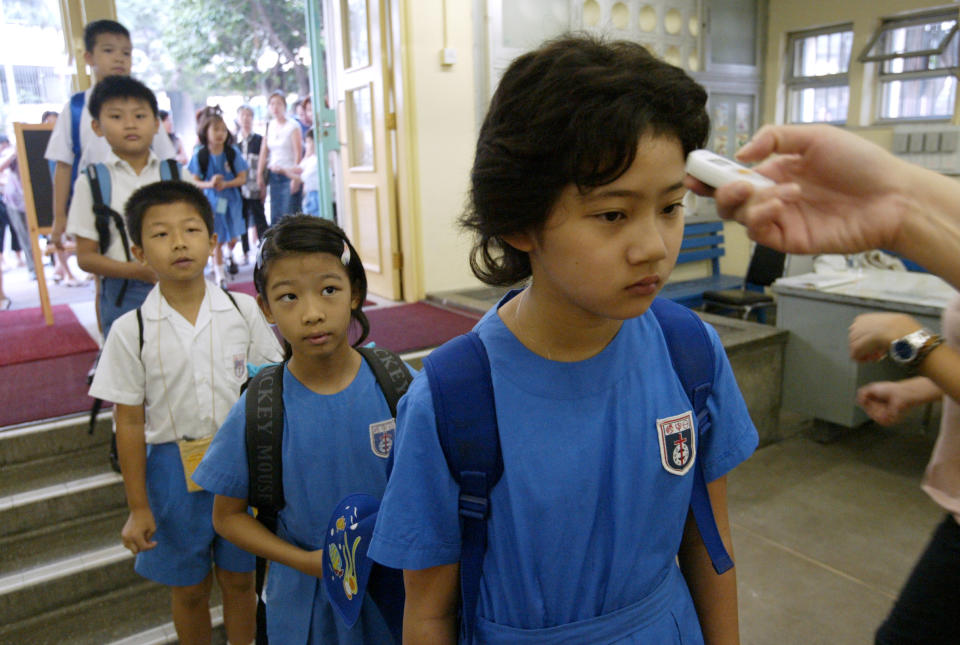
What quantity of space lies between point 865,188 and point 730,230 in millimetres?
7122

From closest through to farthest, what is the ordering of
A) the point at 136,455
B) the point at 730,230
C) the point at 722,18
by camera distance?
1. the point at 136,455
2. the point at 722,18
3. the point at 730,230

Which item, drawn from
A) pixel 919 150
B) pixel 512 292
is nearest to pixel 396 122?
pixel 512 292

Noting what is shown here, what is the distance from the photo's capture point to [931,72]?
6.32 metres

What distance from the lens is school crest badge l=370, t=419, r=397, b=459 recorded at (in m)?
1.41

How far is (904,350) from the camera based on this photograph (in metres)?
1.18

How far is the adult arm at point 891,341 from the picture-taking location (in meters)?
1.17

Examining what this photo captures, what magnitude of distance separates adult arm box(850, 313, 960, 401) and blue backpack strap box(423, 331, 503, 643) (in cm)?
80

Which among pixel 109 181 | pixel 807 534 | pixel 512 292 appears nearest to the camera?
pixel 512 292

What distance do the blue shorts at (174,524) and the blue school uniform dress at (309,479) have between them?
1.60 ft

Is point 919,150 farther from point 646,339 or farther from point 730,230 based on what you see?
point 646,339

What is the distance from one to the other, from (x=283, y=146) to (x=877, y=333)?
267 inches

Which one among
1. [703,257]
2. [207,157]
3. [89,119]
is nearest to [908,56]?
[703,257]

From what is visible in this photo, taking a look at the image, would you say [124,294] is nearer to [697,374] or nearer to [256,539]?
[256,539]

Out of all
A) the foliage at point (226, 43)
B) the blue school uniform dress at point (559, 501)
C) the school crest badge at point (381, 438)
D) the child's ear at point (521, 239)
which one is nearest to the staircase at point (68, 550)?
Result: the school crest badge at point (381, 438)
